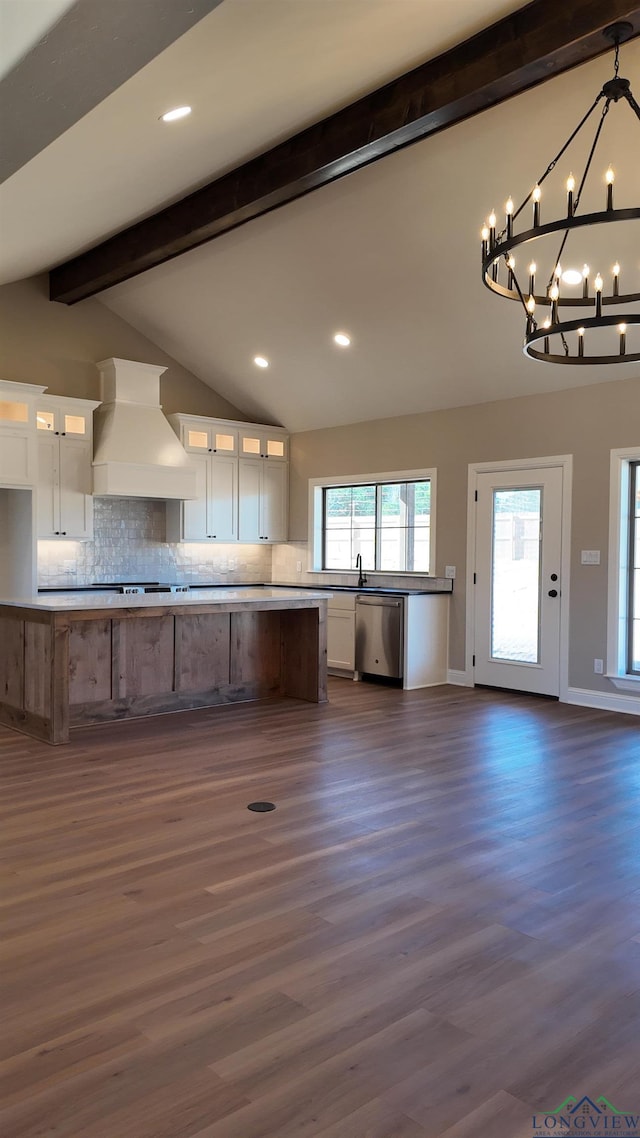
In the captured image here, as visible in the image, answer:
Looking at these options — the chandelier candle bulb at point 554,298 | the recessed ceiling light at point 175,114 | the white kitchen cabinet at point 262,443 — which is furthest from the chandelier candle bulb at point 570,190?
the white kitchen cabinet at point 262,443

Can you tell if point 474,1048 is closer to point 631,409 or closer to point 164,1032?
point 164,1032

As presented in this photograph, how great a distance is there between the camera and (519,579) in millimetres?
7105

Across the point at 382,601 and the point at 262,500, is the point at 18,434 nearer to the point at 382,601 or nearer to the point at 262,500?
the point at 262,500

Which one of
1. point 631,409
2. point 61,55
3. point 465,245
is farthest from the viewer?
point 631,409

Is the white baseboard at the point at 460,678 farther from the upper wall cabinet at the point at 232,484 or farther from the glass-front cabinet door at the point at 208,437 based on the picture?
the glass-front cabinet door at the point at 208,437

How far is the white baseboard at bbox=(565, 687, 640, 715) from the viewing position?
6.33m

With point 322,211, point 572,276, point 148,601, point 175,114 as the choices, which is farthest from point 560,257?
point 148,601

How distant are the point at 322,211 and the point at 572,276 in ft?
5.92

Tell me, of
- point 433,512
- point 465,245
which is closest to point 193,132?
point 465,245

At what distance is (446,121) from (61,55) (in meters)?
2.45

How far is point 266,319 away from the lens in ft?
24.5

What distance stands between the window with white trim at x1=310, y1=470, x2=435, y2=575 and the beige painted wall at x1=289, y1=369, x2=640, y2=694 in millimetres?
154

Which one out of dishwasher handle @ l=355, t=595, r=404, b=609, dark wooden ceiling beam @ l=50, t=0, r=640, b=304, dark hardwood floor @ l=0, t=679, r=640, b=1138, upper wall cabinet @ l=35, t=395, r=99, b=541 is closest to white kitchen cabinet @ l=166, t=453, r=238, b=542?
upper wall cabinet @ l=35, t=395, r=99, b=541

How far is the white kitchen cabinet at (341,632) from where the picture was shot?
793cm
